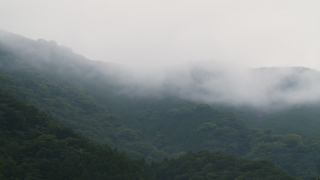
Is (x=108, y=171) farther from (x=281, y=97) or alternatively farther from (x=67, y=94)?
(x=281, y=97)

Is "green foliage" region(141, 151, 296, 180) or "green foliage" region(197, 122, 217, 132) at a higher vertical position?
"green foliage" region(197, 122, 217, 132)

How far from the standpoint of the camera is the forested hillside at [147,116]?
186 ft

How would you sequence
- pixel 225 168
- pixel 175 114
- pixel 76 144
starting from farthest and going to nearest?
1. pixel 175 114
2. pixel 225 168
3. pixel 76 144

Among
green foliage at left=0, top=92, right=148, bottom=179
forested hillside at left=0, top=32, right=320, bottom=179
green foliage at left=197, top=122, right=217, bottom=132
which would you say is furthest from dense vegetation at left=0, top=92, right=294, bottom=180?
green foliage at left=197, top=122, right=217, bottom=132

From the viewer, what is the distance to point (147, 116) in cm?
8319

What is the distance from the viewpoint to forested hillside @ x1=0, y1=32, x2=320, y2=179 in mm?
56625

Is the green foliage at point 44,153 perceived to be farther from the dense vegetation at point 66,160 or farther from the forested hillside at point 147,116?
the forested hillside at point 147,116

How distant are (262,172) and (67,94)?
2021 inches

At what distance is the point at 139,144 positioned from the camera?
208 ft

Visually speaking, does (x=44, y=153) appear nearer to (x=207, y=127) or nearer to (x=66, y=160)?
(x=66, y=160)

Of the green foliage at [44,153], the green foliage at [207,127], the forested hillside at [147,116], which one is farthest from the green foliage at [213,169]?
the green foliage at [207,127]

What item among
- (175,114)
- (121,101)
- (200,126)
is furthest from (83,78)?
(200,126)

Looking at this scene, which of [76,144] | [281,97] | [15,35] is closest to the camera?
[76,144]

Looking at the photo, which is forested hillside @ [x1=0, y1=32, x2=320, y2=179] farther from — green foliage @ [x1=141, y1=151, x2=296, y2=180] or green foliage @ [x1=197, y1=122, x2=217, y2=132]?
green foliage @ [x1=141, y1=151, x2=296, y2=180]
